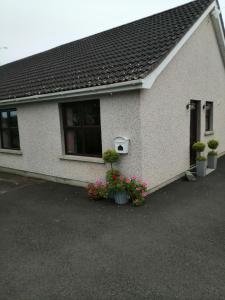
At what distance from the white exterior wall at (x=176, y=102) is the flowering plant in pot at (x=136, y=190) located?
0.52 m

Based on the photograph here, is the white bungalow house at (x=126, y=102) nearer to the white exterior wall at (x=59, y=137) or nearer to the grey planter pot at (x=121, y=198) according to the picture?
the white exterior wall at (x=59, y=137)

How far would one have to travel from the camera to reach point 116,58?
23.4 ft

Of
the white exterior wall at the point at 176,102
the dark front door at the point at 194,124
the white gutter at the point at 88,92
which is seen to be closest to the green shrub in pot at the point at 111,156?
the white exterior wall at the point at 176,102

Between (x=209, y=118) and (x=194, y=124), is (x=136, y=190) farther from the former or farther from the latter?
(x=209, y=118)

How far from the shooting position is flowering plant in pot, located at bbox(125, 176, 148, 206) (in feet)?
17.3

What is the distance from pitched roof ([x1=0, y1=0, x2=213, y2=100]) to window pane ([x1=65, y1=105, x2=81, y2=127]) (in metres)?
0.68

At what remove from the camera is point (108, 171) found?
577cm

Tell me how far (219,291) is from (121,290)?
1183mm

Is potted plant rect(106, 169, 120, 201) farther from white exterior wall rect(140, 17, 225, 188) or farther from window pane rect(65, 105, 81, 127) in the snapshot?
window pane rect(65, 105, 81, 127)

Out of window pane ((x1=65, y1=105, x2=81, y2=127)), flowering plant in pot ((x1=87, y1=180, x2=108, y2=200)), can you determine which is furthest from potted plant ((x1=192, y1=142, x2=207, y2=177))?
window pane ((x1=65, y1=105, x2=81, y2=127))

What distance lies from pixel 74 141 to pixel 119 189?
2.64 metres

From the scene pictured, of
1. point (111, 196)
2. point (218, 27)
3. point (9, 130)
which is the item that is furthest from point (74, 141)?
point (218, 27)

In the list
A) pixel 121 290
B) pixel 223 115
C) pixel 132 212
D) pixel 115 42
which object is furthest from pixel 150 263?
pixel 223 115

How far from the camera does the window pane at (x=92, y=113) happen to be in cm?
629
